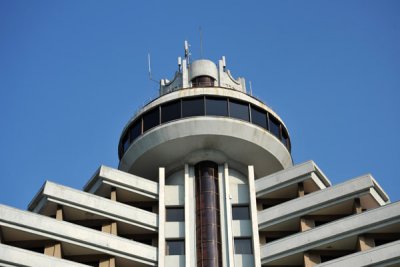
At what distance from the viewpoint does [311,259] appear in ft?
172

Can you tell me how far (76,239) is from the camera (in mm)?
51719

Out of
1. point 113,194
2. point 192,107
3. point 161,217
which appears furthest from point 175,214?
point 192,107

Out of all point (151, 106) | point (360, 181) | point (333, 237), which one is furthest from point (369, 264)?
point (151, 106)

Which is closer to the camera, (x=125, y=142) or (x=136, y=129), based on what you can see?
(x=136, y=129)

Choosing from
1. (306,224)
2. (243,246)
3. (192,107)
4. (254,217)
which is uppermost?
(192,107)

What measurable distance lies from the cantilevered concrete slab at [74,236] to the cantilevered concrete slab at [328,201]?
8703 millimetres

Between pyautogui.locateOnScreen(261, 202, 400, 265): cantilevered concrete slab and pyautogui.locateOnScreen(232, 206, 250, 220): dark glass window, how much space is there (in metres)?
3.40

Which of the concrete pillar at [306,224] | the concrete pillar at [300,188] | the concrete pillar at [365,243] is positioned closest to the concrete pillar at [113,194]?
the concrete pillar at [300,188]

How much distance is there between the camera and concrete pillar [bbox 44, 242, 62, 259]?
168 feet

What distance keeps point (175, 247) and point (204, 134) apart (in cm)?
874

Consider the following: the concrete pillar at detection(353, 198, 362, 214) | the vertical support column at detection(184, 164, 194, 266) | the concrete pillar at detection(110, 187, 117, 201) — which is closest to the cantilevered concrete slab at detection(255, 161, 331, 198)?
the concrete pillar at detection(353, 198, 362, 214)

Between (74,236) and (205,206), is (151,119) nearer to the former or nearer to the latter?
(205,206)

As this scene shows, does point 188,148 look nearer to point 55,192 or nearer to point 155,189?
point 155,189

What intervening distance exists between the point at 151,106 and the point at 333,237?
1776cm
